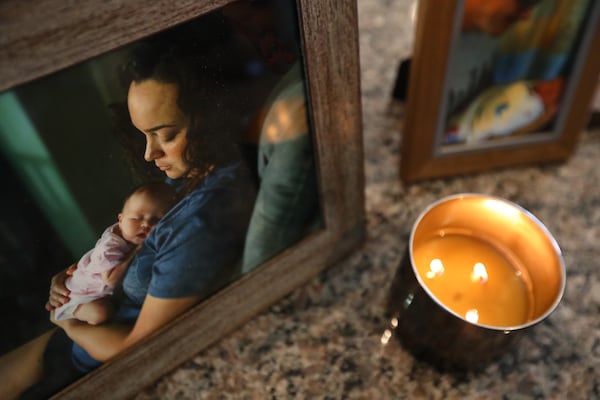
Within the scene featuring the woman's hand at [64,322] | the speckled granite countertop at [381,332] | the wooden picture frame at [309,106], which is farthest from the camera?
the speckled granite countertop at [381,332]

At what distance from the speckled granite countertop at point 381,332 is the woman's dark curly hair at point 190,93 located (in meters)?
0.19

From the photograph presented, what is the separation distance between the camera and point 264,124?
0.42 m

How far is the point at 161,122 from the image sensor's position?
1.21 feet

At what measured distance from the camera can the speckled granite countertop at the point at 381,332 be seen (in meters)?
0.50

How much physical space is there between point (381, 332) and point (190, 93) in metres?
0.29

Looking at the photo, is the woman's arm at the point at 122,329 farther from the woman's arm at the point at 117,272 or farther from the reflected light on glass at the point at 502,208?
the reflected light on glass at the point at 502,208

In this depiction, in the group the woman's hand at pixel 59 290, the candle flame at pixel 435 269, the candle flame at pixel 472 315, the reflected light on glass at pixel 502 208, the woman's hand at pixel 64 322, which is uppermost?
the woman's hand at pixel 59 290

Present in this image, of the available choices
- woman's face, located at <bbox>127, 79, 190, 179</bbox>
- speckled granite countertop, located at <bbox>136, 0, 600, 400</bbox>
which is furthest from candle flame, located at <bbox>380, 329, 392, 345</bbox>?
Result: woman's face, located at <bbox>127, 79, 190, 179</bbox>

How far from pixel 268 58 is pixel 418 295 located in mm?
213

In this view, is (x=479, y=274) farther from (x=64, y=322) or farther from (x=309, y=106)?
(x=64, y=322)

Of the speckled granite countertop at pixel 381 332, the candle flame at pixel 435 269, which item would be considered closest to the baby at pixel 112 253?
the speckled granite countertop at pixel 381 332

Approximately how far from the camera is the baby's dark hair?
0.38 m

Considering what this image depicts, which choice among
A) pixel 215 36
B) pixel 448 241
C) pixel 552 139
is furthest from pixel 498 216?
pixel 215 36

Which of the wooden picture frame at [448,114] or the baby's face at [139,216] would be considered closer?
the baby's face at [139,216]
